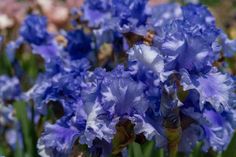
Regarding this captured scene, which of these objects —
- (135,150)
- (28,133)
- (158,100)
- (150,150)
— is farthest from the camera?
(28,133)

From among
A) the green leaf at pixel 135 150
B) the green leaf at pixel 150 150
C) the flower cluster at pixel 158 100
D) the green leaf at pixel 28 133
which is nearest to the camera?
the flower cluster at pixel 158 100

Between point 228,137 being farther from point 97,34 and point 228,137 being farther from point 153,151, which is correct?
point 97,34

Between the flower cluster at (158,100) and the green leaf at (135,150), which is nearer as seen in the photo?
the flower cluster at (158,100)

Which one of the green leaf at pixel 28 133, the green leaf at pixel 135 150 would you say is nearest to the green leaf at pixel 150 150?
the green leaf at pixel 135 150

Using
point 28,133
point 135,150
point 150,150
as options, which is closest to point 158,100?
point 135,150

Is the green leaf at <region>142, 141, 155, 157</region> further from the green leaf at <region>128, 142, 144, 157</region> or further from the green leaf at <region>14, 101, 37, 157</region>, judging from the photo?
the green leaf at <region>14, 101, 37, 157</region>

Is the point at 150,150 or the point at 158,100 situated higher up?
the point at 158,100

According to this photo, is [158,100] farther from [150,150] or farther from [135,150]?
[150,150]

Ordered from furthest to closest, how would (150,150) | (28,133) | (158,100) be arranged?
1. (28,133)
2. (150,150)
3. (158,100)

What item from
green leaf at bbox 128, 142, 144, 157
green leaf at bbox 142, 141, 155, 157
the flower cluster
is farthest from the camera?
green leaf at bbox 142, 141, 155, 157

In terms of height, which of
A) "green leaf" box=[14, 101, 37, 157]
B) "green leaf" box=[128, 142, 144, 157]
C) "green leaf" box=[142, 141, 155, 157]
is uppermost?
"green leaf" box=[128, 142, 144, 157]

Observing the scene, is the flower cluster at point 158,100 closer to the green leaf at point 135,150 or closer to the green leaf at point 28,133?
the green leaf at point 135,150

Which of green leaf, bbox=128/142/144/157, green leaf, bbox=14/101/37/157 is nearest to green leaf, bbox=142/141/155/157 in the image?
green leaf, bbox=128/142/144/157

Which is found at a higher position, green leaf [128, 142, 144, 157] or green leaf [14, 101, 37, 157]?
green leaf [128, 142, 144, 157]
